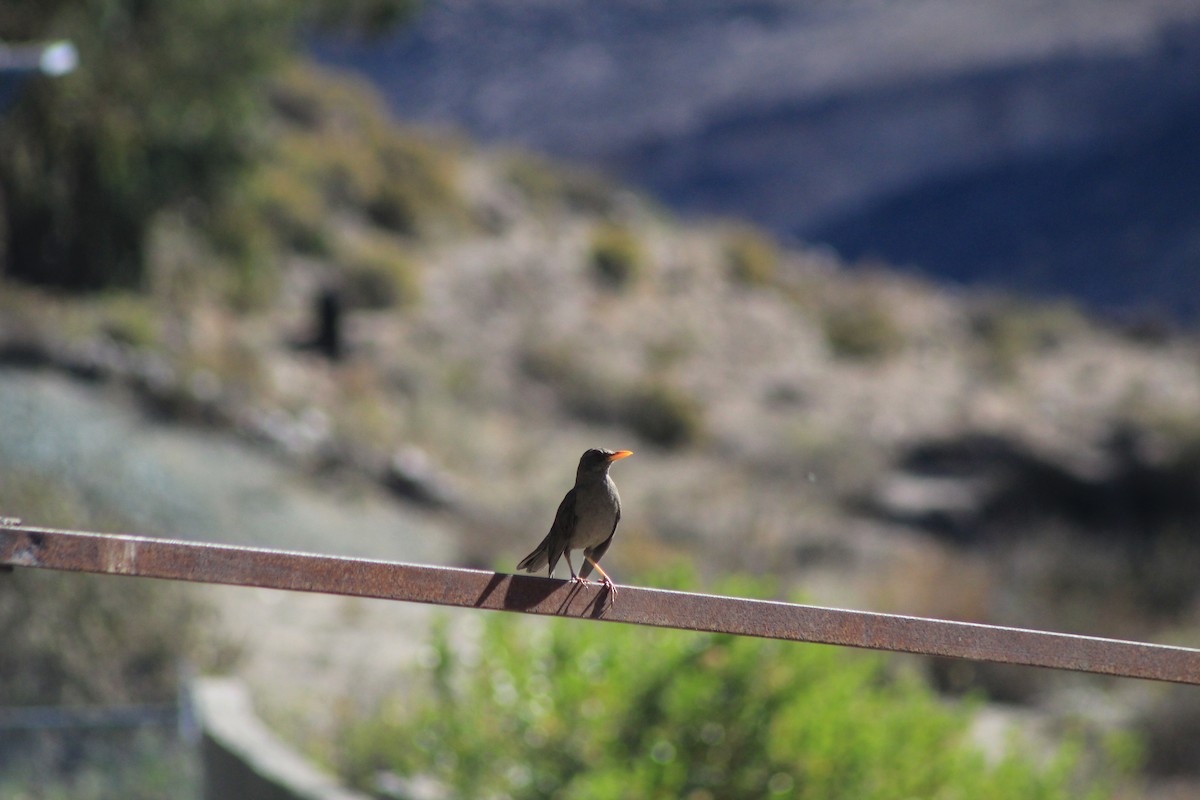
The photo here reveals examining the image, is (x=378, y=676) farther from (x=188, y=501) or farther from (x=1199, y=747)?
(x=1199, y=747)

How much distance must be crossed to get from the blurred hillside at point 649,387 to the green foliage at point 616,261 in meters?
0.09

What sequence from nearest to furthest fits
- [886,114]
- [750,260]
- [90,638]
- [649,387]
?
[90,638]
[649,387]
[750,260]
[886,114]

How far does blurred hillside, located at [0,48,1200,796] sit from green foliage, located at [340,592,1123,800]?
91cm

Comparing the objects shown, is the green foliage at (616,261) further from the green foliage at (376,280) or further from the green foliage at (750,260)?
the green foliage at (376,280)

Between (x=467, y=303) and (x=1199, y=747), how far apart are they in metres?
20.4

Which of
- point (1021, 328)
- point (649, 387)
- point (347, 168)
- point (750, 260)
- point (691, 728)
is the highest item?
point (347, 168)

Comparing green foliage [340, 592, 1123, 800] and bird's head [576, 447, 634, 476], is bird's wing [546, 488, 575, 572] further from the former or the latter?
green foliage [340, 592, 1123, 800]

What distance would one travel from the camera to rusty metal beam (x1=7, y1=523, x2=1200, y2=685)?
2.05 meters

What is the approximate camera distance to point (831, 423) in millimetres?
24188

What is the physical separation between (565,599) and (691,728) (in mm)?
Result: 2705

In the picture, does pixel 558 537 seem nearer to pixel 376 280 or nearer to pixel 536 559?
pixel 536 559

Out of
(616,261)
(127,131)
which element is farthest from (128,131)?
(616,261)

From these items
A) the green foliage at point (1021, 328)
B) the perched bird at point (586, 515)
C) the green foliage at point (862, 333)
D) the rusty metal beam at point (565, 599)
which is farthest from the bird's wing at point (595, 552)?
the green foliage at point (1021, 328)

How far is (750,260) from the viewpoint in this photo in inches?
1412
